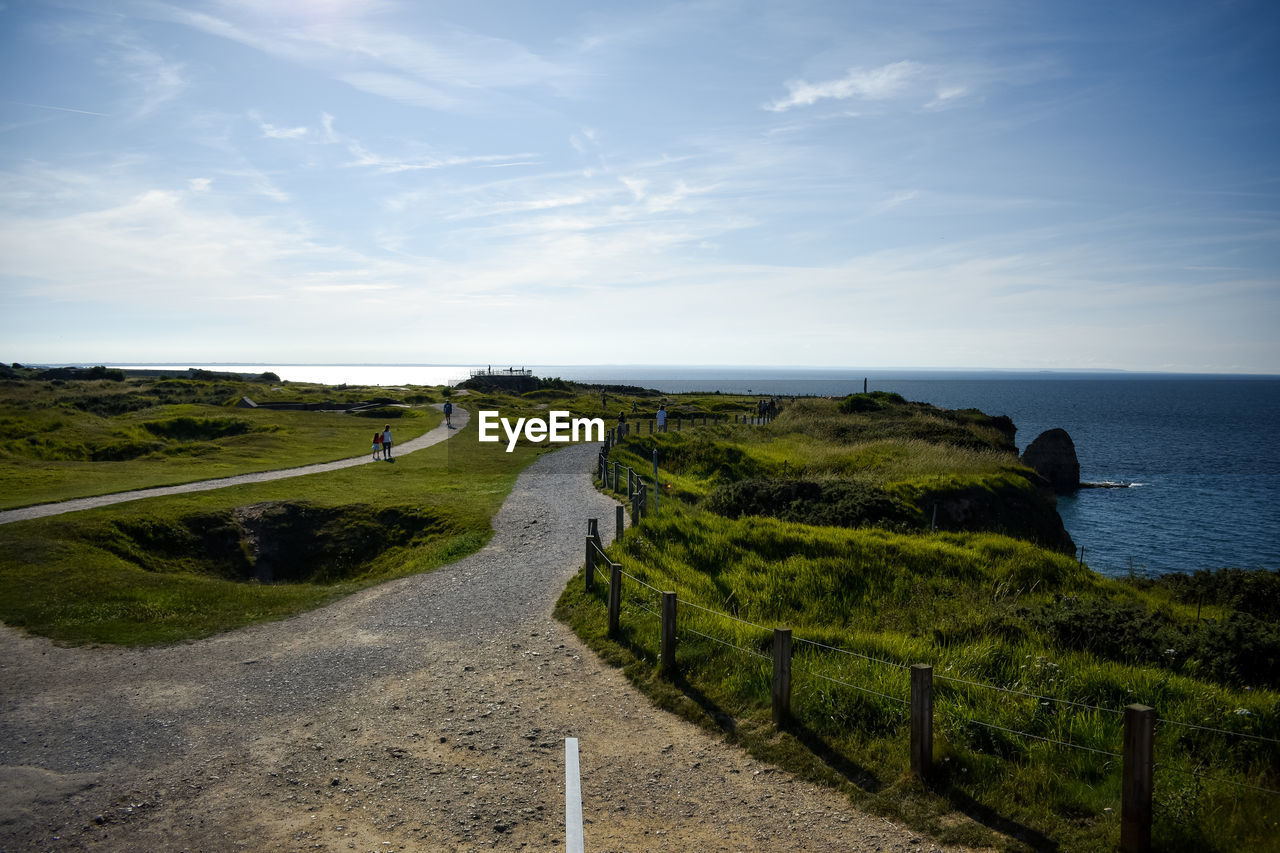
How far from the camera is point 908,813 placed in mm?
7891

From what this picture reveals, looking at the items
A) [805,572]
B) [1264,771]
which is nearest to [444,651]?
[805,572]

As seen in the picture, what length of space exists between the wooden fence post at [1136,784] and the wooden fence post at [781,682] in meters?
3.92

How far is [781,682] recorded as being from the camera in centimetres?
999

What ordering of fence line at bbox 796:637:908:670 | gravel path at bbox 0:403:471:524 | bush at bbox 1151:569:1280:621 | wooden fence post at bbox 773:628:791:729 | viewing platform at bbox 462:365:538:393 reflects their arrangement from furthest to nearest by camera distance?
viewing platform at bbox 462:365:538:393
gravel path at bbox 0:403:471:524
bush at bbox 1151:569:1280:621
fence line at bbox 796:637:908:670
wooden fence post at bbox 773:628:791:729

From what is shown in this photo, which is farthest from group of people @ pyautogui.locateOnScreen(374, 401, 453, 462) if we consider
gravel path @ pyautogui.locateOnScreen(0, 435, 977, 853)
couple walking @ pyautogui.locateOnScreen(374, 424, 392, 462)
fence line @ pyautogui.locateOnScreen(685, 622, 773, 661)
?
fence line @ pyautogui.locateOnScreen(685, 622, 773, 661)

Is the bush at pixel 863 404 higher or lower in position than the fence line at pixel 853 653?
higher

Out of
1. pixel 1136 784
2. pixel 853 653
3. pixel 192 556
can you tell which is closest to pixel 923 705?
pixel 1136 784

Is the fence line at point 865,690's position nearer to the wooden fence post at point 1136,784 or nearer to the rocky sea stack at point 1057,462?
the wooden fence post at point 1136,784

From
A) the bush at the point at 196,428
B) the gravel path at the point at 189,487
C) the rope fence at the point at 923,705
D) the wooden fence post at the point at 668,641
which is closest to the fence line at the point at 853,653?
the rope fence at the point at 923,705

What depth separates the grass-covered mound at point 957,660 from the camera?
7812 mm

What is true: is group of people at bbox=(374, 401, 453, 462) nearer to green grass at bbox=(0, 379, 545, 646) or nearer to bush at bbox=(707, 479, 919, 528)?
green grass at bbox=(0, 379, 545, 646)

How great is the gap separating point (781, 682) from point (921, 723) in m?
2.08

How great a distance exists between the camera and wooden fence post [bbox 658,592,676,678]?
11957 mm

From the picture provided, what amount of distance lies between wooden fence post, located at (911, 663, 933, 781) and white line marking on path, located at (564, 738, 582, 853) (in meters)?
3.87
